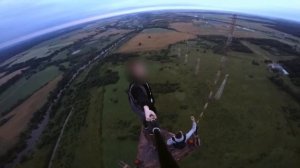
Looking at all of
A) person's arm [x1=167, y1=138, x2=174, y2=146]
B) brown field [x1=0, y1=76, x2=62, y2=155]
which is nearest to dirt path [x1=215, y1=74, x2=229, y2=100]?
brown field [x1=0, y1=76, x2=62, y2=155]

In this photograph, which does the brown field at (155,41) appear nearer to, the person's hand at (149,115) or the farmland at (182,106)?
the farmland at (182,106)

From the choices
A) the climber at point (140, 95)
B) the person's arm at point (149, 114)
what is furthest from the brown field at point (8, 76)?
the person's arm at point (149, 114)

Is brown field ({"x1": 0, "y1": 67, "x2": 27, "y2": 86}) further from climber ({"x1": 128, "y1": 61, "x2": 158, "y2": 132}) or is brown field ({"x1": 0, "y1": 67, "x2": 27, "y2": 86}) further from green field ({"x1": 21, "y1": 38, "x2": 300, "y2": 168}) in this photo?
climber ({"x1": 128, "y1": 61, "x2": 158, "y2": 132})

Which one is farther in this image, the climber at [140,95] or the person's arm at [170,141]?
the person's arm at [170,141]

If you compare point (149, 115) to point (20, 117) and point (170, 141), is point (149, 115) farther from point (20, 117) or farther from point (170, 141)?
point (20, 117)

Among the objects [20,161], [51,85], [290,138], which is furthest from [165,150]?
[51,85]

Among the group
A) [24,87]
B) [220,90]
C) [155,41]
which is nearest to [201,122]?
[220,90]
